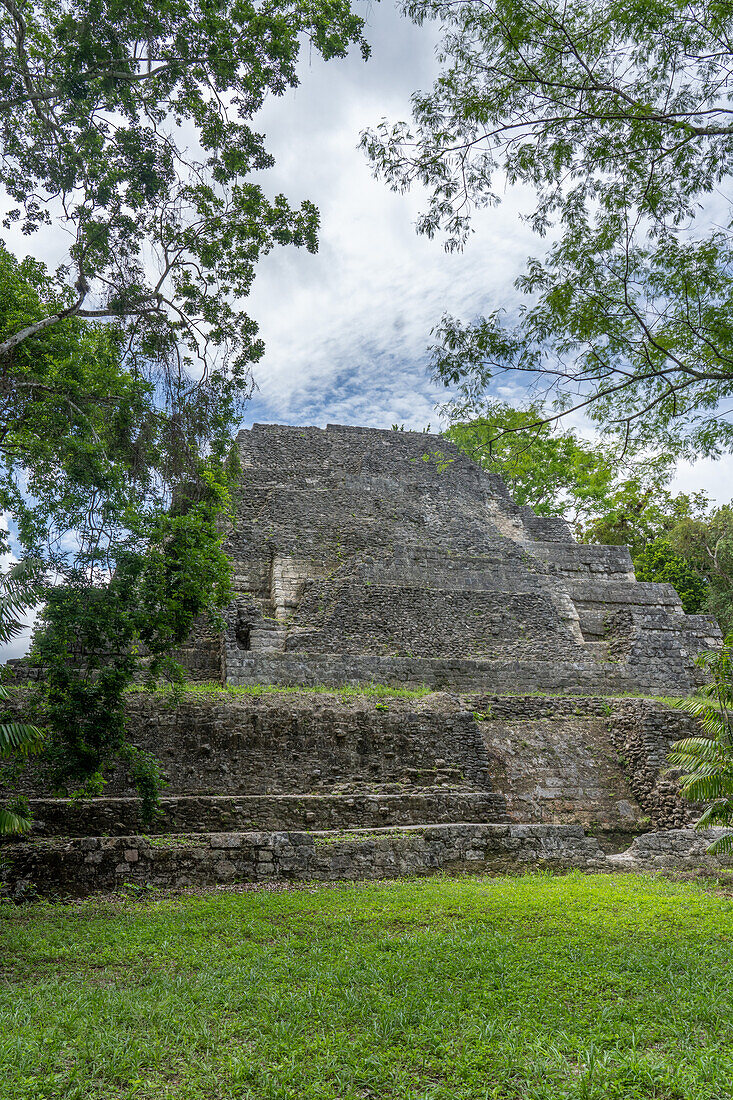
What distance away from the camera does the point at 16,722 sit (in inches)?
211

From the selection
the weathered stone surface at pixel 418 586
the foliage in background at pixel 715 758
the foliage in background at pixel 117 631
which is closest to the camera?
the foliage in background at pixel 117 631

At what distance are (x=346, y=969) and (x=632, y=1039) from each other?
5.55 ft

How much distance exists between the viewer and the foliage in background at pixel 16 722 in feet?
15.8

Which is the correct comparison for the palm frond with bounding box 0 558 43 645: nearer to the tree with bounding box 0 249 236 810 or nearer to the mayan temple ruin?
the tree with bounding box 0 249 236 810

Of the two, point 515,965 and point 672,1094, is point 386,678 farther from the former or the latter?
point 672,1094

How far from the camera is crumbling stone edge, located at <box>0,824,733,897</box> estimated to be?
624 centimetres

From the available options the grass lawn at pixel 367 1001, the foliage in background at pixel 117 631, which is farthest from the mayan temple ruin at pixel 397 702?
the grass lawn at pixel 367 1001

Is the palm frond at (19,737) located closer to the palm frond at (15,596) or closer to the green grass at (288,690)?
the palm frond at (15,596)

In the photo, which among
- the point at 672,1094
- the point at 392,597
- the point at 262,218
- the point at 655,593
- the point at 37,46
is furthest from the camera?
the point at 655,593

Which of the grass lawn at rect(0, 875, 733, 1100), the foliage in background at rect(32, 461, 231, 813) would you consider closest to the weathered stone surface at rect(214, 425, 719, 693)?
the foliage in background at rect(32, 461, 231, 813)

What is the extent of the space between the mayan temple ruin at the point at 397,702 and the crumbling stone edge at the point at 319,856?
2 cm

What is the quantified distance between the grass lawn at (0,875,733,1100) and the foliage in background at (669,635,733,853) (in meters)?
1.10

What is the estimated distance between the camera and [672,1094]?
8.43 feet

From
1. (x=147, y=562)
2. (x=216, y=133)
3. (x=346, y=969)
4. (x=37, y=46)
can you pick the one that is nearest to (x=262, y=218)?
(x=216, y=133)
